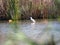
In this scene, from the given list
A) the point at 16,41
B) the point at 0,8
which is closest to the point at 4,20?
the point at 0,8

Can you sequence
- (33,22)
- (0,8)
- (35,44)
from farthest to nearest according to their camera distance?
1. (0,8)
2. (33,22)
3. (35,44)

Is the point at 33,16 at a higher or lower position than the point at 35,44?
lower

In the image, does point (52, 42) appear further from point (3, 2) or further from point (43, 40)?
point (3, 2)

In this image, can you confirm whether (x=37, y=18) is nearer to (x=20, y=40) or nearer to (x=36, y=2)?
(x=36, y=2)

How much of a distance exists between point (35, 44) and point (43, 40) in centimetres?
5

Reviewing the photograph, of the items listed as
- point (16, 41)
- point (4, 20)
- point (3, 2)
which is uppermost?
point (16, 41)

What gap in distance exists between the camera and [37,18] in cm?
1195

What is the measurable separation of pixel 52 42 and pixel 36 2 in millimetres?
10761

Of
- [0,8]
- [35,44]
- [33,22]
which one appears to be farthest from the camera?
[0,8]

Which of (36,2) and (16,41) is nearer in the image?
(16,41)

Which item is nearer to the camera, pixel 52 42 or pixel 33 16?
pixel 52 42

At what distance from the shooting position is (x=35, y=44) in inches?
26.6

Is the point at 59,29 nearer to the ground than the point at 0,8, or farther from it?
farther from it

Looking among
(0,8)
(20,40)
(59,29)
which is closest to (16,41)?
(20,40)
